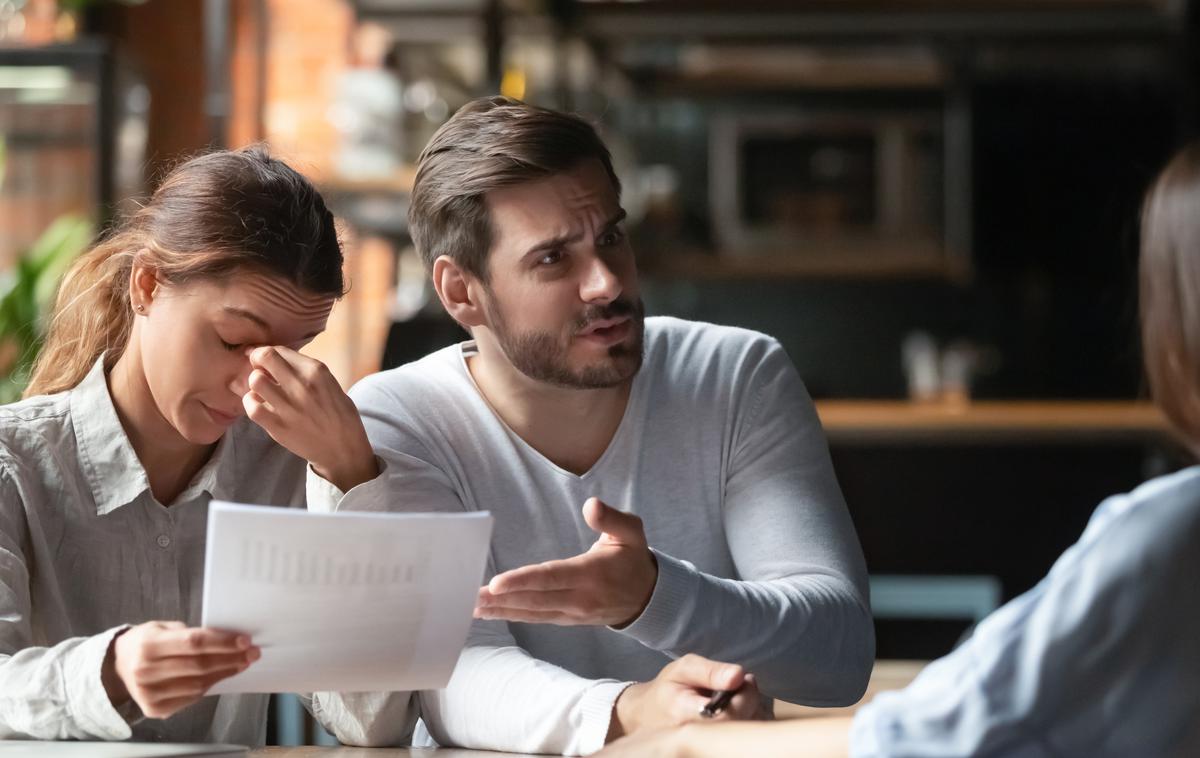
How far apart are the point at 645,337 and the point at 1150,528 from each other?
0.85 metres

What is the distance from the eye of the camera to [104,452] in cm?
130

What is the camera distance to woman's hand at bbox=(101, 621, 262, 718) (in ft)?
3.22

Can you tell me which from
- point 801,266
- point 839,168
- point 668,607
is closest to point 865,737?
point 668,607

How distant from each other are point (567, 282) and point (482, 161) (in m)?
0.16

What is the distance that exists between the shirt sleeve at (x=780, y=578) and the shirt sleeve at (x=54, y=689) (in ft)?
1.38

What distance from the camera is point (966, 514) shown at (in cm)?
390

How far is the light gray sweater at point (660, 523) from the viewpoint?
1220 millimetres

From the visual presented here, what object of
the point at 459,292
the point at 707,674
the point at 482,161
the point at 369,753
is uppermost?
the point at 482,161

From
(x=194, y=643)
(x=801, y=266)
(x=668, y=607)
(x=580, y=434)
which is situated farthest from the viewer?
(x=801, y=266)

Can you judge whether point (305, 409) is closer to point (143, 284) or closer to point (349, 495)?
point (349, 495)

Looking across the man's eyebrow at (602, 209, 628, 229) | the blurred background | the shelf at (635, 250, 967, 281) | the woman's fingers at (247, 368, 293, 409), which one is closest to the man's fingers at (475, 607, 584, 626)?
the woman's fingers at (247, 368, 293, 409)

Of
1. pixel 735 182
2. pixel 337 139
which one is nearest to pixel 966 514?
pixel 735 182

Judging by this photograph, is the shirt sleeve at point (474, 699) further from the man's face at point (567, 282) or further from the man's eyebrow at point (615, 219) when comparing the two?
the man's eyebrow at point (615, 219)

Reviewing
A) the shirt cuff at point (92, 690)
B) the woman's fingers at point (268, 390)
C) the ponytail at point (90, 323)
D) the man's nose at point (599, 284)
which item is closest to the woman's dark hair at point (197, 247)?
the ponytail at point (90, 323)
